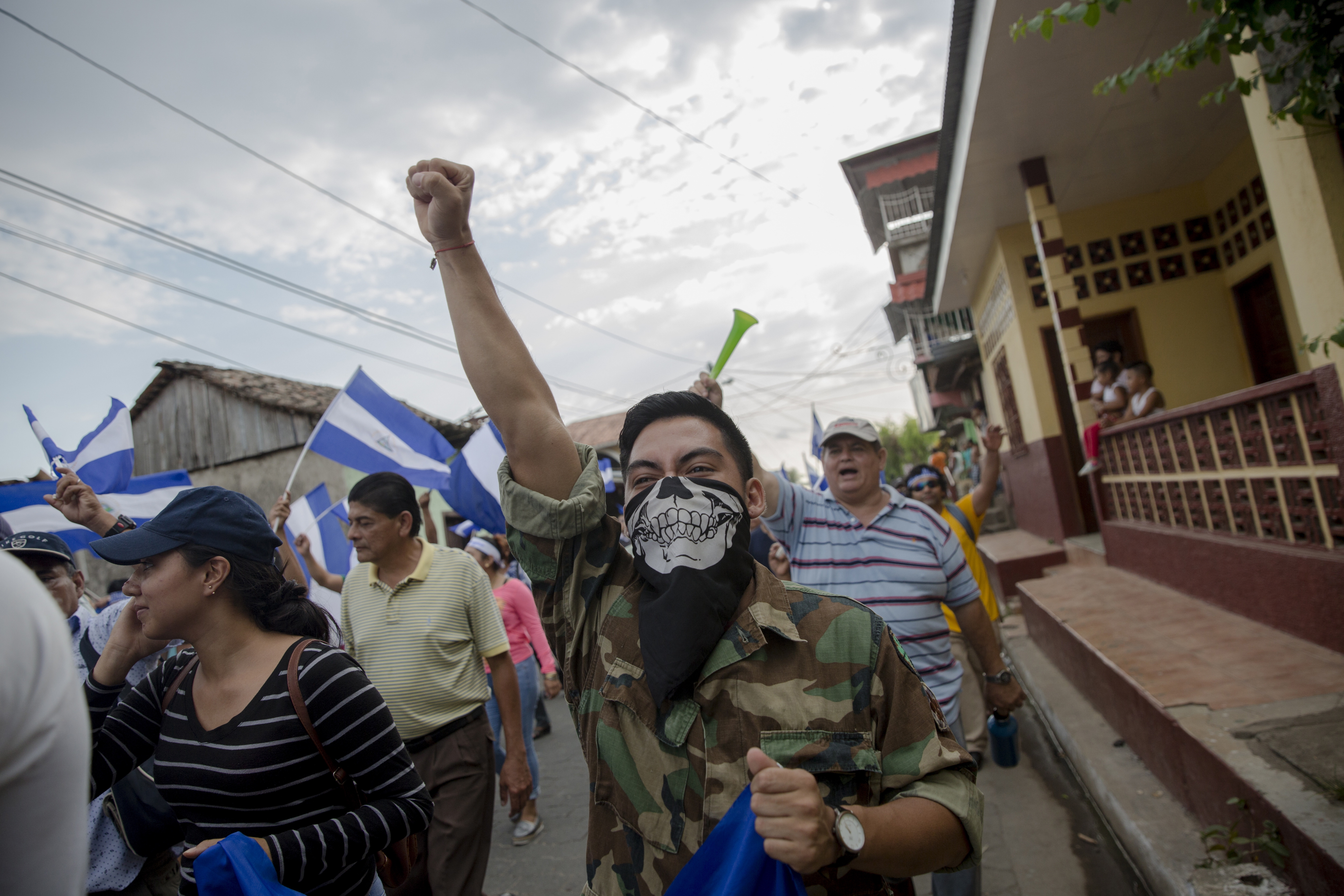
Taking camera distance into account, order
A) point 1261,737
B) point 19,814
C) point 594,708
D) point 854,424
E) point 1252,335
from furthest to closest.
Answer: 1. point 1252,335
2. point 854,424
3. point 1261,737
4. point 594,708
5. point 19,814

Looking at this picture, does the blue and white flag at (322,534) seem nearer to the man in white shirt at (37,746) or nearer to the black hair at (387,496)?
the black hair at (387,496)

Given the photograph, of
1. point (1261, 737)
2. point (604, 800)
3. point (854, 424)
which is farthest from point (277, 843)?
point (1261, 737)

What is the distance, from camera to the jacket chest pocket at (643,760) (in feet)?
4.35

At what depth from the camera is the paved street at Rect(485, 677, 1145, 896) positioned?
3334 mm

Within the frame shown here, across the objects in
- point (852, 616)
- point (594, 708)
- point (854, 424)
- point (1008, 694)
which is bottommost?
point (1008, 694)

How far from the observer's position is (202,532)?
6.44 feet

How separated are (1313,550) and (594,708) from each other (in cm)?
411

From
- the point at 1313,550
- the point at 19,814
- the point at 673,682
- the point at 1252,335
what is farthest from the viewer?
the point at 1252,335

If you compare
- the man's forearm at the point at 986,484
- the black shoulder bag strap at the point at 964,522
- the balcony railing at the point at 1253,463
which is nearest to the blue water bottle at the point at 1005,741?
the black shoulder bag strap at the point at 964,522

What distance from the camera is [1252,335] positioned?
818 centimetres

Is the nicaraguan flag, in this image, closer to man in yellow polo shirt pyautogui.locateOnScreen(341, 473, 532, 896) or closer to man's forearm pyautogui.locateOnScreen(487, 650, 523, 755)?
man in yellow polo shirt pyautogui.locateOnScreen(341, 473, 532, 896)

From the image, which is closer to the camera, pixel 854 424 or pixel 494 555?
pixel 854 424

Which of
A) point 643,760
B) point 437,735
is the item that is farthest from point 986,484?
point 643,760

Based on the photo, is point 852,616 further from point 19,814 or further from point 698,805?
point 19,814
